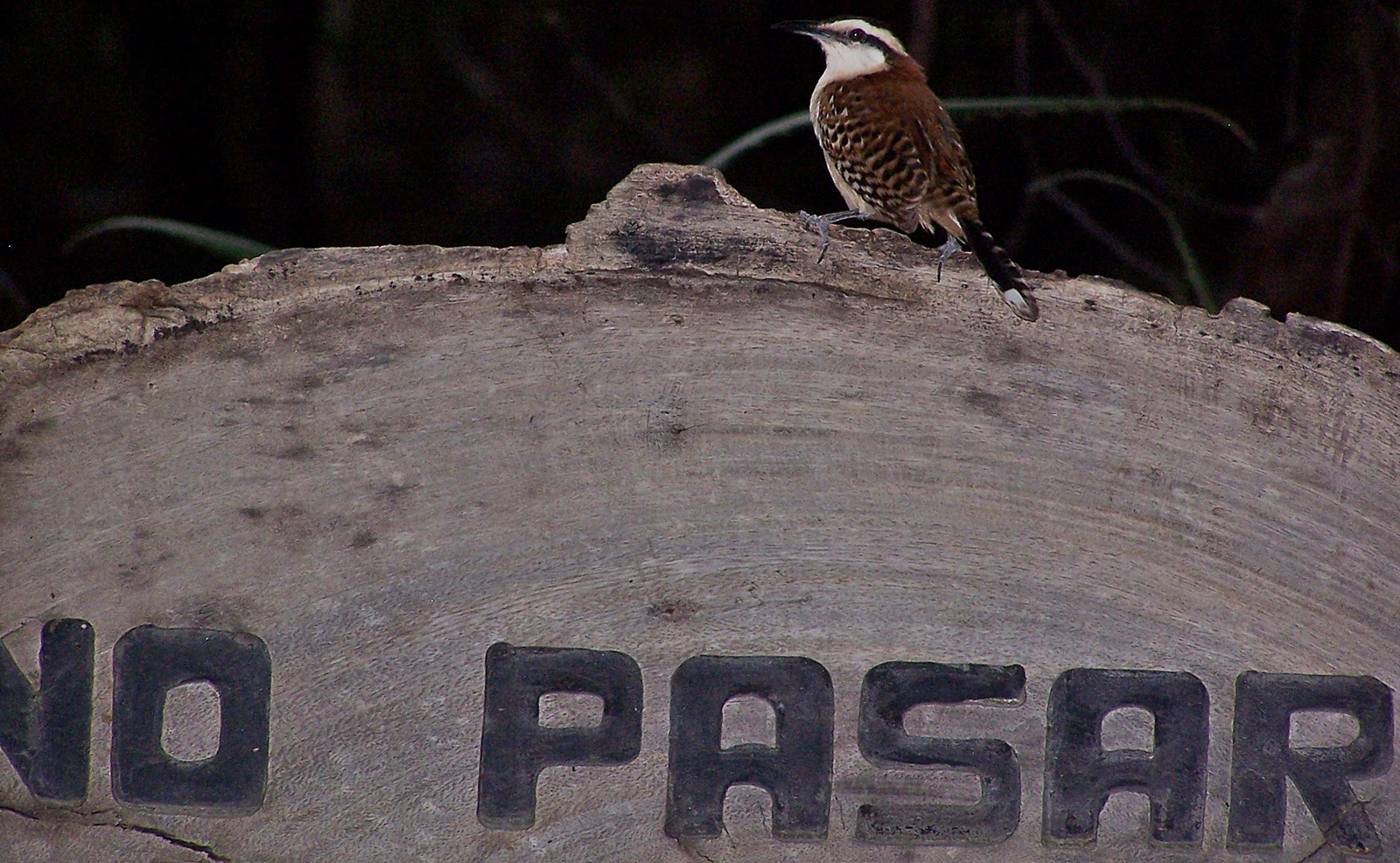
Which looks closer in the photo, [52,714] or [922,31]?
[52,714]

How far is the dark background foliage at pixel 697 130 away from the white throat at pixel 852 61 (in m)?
0.69

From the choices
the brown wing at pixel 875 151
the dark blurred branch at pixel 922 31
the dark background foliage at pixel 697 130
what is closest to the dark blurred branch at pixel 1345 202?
the dark background foliage at pixel 697 130

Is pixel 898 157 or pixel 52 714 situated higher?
pixel 898 157

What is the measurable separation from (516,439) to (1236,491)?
2.02ft

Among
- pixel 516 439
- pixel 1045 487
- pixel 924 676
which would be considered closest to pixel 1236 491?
pixel 1045 487

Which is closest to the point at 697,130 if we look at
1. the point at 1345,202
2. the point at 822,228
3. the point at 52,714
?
the point at 1345,202

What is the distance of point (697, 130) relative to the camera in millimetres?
3336

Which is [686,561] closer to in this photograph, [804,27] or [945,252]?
[945,252]

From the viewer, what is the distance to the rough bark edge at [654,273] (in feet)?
3.34

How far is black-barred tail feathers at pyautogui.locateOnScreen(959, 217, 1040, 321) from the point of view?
105 cm

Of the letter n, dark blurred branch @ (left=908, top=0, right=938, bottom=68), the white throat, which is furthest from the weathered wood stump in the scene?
dark blurred branch @ (left=908, top=0, right=938, bottom=68)

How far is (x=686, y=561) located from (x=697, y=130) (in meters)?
2.45

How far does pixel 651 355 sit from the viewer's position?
1053 mm

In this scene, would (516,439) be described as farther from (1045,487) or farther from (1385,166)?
(1385,166)
